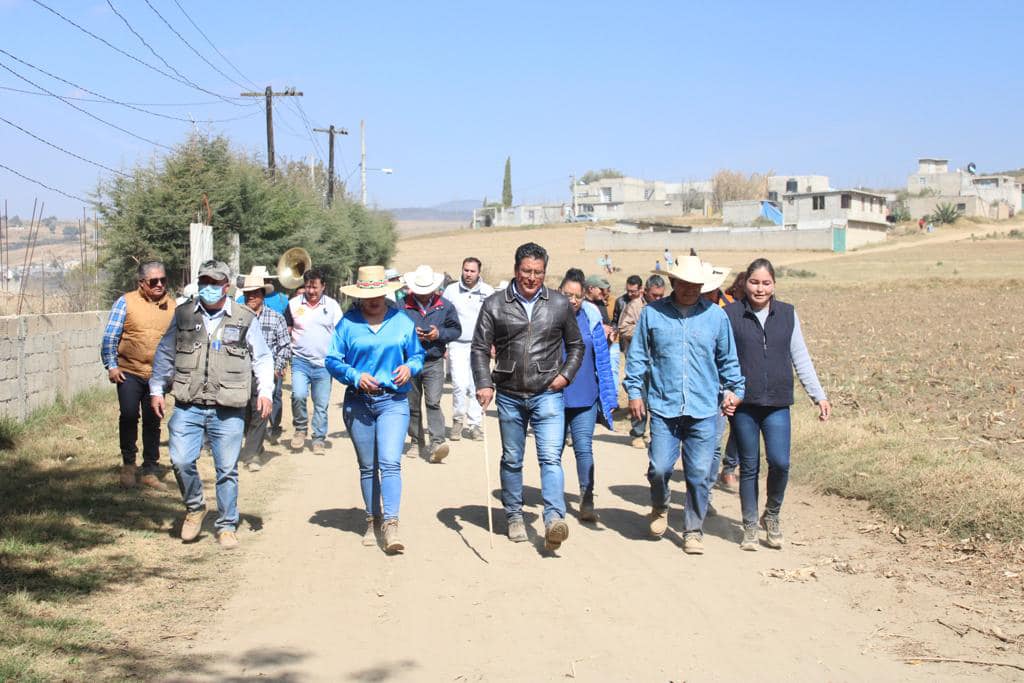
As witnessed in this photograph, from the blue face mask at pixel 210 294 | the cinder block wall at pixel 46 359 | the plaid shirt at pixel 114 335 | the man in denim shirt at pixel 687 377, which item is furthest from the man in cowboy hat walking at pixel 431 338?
the cinder block wall at pixel 46 359

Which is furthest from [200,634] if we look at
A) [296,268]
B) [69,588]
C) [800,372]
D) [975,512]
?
[296,268]

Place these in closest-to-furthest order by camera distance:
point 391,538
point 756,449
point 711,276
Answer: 1. point 391,538
2. point 756,449
3. point 711,276

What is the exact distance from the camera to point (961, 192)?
385ft

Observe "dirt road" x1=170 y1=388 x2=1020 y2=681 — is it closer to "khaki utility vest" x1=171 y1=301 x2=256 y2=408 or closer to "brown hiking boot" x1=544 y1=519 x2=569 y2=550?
"brown hiking boot" x1=544 y1=519 x2=569 y2=550

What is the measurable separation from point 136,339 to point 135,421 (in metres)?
0.84

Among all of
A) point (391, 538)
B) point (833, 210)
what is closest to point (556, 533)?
point (391, 538)

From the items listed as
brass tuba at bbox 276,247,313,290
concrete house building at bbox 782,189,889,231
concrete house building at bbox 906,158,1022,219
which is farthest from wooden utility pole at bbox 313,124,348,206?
concrete house building at bbox 906,158,1022,219

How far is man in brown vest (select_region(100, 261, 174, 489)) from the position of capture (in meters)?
9.11

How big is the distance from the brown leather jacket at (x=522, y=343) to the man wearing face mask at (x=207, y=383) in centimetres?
164

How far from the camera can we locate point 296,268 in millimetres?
17797

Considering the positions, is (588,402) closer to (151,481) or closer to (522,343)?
(522,343)

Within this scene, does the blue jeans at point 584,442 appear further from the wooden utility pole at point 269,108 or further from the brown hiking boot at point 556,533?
the wooden utility pole at point 269,108

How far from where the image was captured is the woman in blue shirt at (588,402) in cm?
845

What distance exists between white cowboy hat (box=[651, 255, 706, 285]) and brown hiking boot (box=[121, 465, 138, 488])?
17.2 ft
